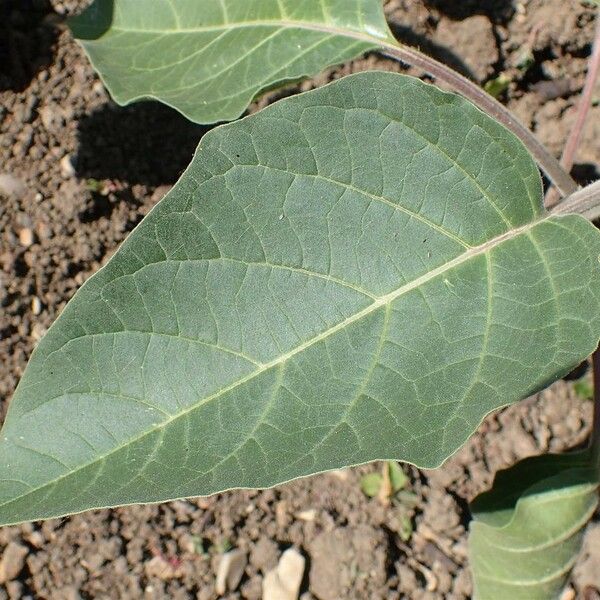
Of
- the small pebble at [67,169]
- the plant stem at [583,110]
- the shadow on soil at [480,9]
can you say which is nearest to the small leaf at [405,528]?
the plant stem at [583,110]

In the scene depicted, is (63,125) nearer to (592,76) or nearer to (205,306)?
(205,306)

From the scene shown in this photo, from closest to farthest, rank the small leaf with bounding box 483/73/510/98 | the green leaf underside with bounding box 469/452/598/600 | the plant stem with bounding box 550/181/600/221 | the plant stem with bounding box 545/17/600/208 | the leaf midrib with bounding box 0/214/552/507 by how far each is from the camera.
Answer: the leaf midrib with bounding box 0/214/552/507 < the plant stem with bounding box 550/181/600/221 < the green leaf underside with bounding box 469/452/598/600 < the plant stem with bounding box 545/17/600/208 < the small leaf with bounding box 483/73/510/98

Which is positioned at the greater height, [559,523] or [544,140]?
[544,140]

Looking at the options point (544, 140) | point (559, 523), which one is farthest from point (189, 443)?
point (544, 140)

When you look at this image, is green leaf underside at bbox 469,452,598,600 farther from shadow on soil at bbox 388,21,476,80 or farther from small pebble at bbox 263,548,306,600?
shadow on soil at bbox 388,21,476,80

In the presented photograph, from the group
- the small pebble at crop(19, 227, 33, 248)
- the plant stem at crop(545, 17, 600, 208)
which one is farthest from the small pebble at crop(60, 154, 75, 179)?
the plant stem at crop(545, 17, 600, 208)

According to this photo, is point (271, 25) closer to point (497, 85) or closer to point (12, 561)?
point (497, 85)

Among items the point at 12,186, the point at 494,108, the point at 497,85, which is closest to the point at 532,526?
the point at 494,108
